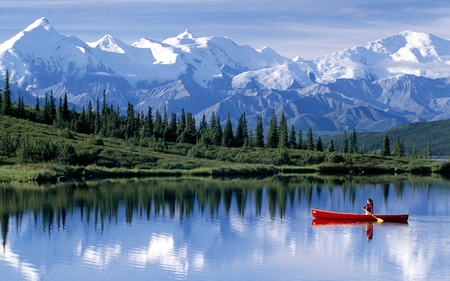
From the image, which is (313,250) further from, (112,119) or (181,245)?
(112,119)

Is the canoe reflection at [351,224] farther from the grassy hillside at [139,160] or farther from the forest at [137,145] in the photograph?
the forest at [137,145]

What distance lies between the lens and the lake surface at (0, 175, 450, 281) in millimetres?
29984

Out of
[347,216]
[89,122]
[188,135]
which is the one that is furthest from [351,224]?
[89,122]

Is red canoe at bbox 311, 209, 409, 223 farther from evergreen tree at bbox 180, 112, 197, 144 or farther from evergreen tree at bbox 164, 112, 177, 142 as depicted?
evergreen tree at bbox 164, 112, 177, 142

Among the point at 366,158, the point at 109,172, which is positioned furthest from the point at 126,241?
the point at 366,158

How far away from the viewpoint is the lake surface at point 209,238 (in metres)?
30.0

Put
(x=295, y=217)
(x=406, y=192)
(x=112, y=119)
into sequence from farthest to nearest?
(x=112, y=119)
(x=406, y=192)
(x=295, y=217)

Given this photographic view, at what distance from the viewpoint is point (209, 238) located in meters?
38.5

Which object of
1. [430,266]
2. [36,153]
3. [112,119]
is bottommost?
[430,266]

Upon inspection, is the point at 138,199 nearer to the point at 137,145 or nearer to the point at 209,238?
the point at 209,238

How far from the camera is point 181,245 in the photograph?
36.2 meters

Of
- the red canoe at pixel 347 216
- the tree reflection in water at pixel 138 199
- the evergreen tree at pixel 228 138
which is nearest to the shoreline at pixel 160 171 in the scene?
the tree reflection in water at pixel 138 199

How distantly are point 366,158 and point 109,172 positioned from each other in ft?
262

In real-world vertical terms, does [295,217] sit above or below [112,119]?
below
